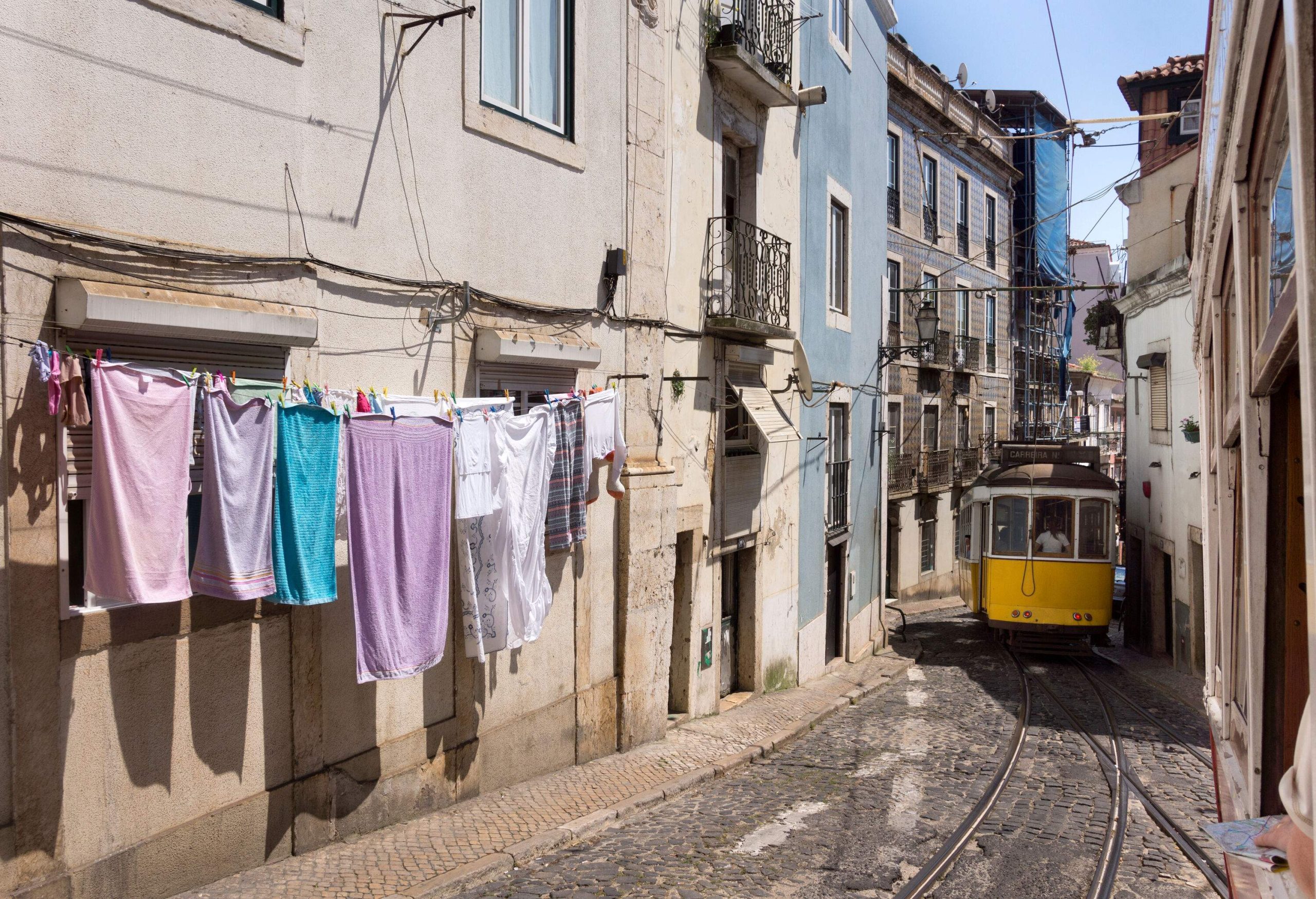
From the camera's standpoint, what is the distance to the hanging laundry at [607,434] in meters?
8.78

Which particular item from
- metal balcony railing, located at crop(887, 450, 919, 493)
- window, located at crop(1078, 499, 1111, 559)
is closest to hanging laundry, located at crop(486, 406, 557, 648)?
window, located at crop(1078, 499, 1111, 559)

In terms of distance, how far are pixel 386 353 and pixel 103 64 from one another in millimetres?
2505

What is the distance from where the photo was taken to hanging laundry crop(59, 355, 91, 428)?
15.5 ft

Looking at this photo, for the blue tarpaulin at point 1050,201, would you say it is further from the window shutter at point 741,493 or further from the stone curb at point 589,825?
the stone curb at point 589,825

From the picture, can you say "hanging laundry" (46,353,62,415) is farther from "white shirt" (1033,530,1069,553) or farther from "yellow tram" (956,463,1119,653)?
"white shirt" (1033,530,1069,553)

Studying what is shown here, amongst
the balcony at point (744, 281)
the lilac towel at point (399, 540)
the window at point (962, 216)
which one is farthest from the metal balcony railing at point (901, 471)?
the lilac towel at point (399, 540)

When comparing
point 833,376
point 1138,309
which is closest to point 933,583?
point 1138,309

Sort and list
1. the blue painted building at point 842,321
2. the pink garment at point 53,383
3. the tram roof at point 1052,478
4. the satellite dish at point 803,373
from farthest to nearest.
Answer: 1. the tram roof at point 1052,478
2. the blue painted building at point 842,321
3. the satellite dish at point 803,373
4. the pink garment at point 53,383

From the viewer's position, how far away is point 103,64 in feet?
16.6

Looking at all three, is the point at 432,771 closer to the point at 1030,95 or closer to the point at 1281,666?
the point at 1281,666

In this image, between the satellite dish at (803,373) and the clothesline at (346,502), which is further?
the satellite dish at (803,373)

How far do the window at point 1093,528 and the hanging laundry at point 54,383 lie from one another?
15.7 m

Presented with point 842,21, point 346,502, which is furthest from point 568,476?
point 842,21

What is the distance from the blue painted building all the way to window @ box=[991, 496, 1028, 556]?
2482 millimetres
